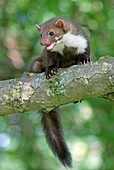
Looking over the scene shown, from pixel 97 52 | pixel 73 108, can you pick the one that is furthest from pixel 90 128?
pixel 97 52

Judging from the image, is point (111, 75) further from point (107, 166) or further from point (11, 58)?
point (11, 58)

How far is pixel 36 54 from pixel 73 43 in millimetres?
2005

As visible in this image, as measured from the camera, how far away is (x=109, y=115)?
6.04m

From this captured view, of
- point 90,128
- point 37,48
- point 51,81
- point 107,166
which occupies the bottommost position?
point 107,166

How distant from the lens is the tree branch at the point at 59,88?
3.46 metres

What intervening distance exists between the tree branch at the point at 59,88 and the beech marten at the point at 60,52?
665 mm

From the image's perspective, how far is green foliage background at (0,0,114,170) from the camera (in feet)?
19.6

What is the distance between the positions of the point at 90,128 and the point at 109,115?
1.45 ft

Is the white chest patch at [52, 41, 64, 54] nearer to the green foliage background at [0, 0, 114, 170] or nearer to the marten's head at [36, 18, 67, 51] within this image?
the marten's head at [36, 18, 67, 51]

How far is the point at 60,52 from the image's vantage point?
452cm

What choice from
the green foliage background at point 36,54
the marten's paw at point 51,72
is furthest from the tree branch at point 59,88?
the green foliage background at point 36,54

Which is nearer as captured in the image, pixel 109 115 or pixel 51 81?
pixel 51 81

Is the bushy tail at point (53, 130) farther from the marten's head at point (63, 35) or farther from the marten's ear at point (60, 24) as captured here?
the marten's ear at point (60, 24)

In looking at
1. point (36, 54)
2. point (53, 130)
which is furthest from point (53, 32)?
point (36, 54)
